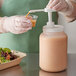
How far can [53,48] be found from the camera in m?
0.93

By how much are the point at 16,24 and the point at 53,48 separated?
9.5 inches

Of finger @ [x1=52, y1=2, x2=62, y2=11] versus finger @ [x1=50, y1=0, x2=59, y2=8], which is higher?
finger @ [x1=50, y1=0, x2=59, y2=8]

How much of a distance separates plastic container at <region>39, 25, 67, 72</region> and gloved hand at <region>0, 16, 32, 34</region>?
100 mm

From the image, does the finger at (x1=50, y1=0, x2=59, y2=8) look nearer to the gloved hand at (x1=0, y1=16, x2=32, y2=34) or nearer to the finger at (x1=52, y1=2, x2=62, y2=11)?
the finger at (x1=52, y1=2, x2=62, y2=11)

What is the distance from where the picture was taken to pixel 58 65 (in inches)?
37.4

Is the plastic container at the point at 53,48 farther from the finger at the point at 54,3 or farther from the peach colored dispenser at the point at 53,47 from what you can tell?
the finger at the point at 54,3

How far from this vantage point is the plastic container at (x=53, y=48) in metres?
0.92

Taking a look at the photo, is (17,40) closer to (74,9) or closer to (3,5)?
(3,5)

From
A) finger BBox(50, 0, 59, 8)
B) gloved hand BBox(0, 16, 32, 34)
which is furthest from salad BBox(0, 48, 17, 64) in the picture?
finger BBox(50, 0, 59, 8)

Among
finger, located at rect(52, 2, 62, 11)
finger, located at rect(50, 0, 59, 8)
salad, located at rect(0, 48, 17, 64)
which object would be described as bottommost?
salad, located at rect(0, 48, 17, 64)

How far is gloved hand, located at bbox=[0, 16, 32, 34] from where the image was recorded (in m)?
0.98

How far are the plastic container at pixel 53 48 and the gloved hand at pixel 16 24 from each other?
10 cm

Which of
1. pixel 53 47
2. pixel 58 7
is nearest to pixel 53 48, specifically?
pixel 53 47

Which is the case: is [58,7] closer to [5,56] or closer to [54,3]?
[54,3]
